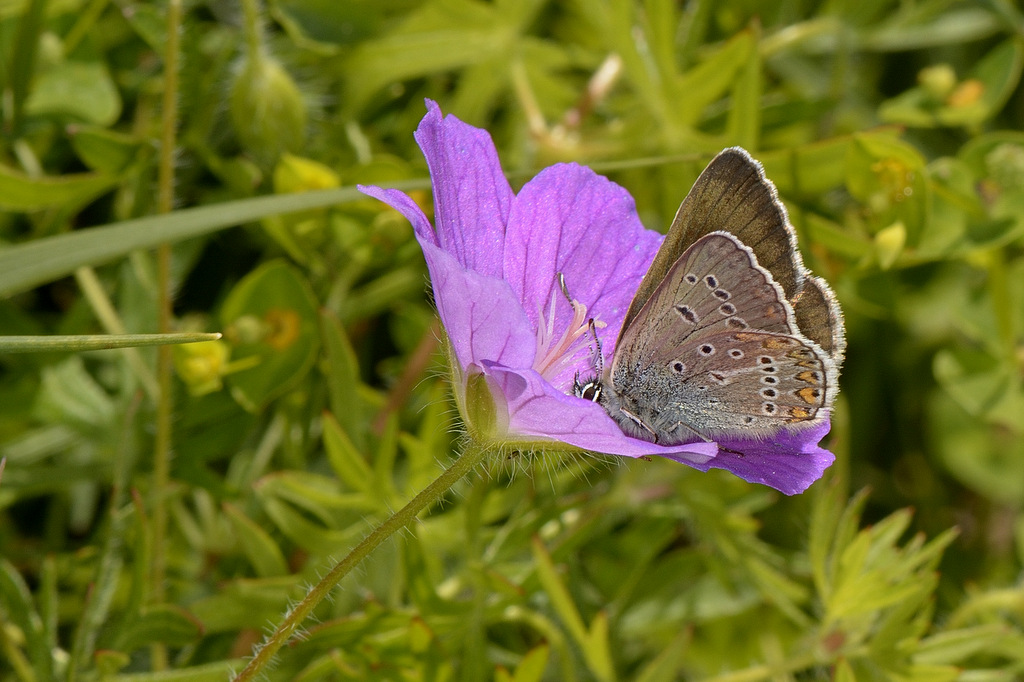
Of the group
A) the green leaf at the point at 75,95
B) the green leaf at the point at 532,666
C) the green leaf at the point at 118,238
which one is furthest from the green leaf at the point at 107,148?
the green leaf at the point at 532,666

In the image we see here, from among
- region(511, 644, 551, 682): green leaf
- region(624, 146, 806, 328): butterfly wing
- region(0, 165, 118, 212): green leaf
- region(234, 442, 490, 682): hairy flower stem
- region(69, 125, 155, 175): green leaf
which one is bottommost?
region(511, 644, 551, 682): green leaf

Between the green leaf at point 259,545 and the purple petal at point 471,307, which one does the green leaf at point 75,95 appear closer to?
the green leaf at point 259,545

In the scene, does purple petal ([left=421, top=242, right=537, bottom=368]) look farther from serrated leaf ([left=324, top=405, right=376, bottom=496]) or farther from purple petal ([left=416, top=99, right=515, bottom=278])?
serrated leaf ([left=324, top=405, right=376, bottom=496])

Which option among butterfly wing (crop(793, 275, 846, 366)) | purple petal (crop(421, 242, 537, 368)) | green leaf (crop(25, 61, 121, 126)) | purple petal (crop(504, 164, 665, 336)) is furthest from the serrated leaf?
green leaf (crop(25, 61, 121, 126))

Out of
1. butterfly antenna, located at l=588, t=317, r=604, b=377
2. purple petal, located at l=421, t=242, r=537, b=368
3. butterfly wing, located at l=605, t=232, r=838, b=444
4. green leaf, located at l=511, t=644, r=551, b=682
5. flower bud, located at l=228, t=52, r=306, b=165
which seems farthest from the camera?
flower bud, located at l=228, t=52, r=306, b=165

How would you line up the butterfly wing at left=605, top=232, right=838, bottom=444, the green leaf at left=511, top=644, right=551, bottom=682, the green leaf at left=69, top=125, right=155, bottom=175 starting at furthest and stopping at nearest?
the green leaf at left=69, top=125, right=155, bottom=175, the green leaf at left=511, top=644, right=551, bottom=682, the butterfly wing at left=605, top=232, right=838, bottom=444

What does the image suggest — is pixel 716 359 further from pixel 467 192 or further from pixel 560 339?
pixel 467 192

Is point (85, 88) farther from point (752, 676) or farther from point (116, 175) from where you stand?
point (752, 676)
